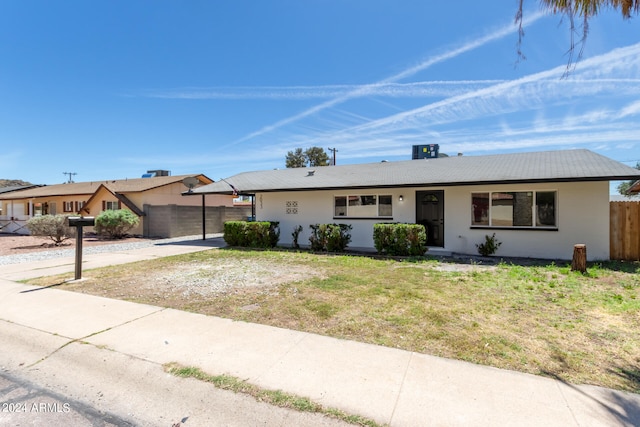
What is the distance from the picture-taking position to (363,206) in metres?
13.1

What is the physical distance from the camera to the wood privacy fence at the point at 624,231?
9742 mm

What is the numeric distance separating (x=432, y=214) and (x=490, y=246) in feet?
7.47

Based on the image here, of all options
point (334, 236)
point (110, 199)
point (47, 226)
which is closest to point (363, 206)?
point (334, 236)

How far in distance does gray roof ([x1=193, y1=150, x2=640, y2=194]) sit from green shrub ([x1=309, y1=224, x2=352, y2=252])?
163cm

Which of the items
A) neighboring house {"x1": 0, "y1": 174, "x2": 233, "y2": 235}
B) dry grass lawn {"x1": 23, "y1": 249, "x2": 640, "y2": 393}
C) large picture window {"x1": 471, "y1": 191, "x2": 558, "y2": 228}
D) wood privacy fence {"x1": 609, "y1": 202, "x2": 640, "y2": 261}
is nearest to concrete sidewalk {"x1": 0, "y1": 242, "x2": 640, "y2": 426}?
dry grass lawn {"x1": 23, "y1": 249, "x2": 640, "y2": 393}

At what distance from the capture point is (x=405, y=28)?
10.8 m

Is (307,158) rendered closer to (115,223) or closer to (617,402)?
(115,223)

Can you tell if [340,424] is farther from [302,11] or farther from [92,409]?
[302,11]

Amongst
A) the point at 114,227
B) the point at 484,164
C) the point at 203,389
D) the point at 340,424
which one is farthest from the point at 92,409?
the point at 114,227

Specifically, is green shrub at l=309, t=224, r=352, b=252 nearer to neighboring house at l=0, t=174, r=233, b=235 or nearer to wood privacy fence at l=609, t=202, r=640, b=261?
wood privacy fence at l=609, t=202, r=640, b=261

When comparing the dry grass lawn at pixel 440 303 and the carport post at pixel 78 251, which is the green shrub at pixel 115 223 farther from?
the carport post at pixel 78 251

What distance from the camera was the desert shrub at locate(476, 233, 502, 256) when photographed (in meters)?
10.9

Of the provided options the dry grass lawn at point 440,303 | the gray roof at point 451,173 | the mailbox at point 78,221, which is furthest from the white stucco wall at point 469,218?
the mailbox at point 78,221

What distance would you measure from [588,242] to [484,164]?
4383mm
